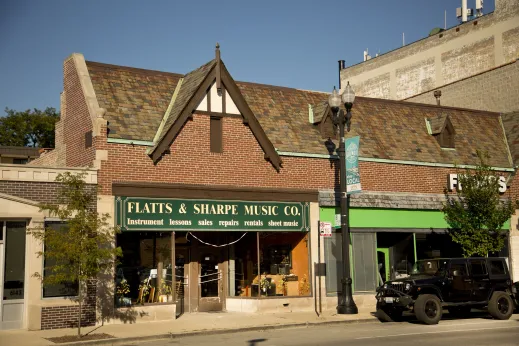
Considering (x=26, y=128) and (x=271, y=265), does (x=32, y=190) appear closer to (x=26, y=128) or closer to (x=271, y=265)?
(x=271, y=265)

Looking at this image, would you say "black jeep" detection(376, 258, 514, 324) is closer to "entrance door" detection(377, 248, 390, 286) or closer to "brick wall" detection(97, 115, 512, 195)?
"entrance door" detection(377, 248, 390, 286)

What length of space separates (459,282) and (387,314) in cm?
243

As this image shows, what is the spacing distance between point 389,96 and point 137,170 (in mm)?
33450

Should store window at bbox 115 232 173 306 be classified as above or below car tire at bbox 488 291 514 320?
above

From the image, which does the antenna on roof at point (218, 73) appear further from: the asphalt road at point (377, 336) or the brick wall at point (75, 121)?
the asphalt road at point (377, 336)

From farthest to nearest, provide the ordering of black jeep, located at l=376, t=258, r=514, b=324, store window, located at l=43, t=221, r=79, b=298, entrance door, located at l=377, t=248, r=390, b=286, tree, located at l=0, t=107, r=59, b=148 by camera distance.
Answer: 1. tree, located at l=0, t=107, r=59, b=148
2. entrance door, located at l=377, t=248, r=390, b=286
3. black jeep, located at l=376, t=258, r=514, b=324
4. store window, located at l=43, t=221, r=79, b=298

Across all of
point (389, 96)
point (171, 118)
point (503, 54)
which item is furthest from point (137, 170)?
point (389, 96)

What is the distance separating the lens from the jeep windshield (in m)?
21.5

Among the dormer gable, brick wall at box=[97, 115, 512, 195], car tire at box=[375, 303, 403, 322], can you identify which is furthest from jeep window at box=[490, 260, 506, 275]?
the dormer gable

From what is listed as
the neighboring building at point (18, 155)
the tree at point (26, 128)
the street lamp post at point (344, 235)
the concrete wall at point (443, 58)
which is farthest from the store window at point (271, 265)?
the tree at point (26, 128)

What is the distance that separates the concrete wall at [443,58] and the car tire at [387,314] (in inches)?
1028

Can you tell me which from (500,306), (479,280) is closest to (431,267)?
(479,280)

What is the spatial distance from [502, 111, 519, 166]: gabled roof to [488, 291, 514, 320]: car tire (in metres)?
10.6

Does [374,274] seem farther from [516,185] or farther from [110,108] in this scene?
[110,108]
